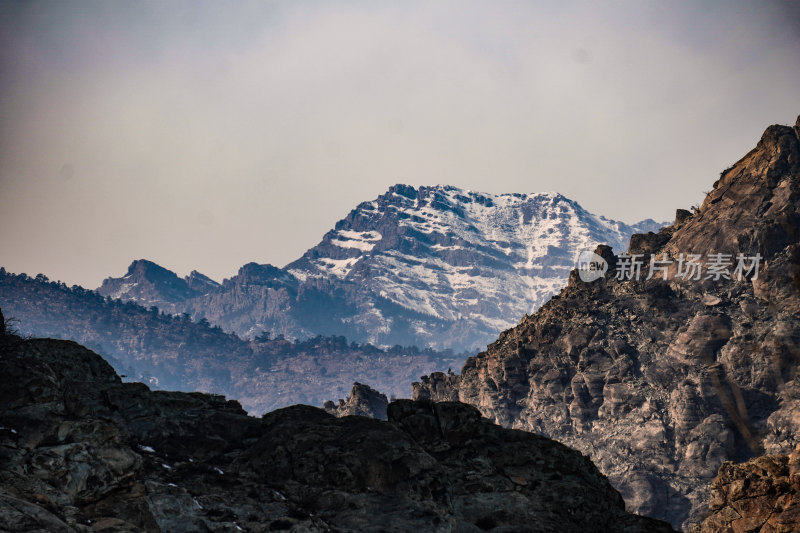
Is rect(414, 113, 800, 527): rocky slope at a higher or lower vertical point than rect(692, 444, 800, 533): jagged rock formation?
higher

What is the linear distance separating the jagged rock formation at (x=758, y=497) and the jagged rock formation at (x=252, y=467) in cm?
2497

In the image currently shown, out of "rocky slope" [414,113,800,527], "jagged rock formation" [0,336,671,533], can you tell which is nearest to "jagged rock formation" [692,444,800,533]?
"jagged rock formation" [0,336,671,533]

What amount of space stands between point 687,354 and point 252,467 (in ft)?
451

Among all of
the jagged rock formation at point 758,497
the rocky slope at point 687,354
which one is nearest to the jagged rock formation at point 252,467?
the jagged rock formation at point 758,497

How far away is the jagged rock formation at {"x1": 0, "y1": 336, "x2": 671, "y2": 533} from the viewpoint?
30.2 m

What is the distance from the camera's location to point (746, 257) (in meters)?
159

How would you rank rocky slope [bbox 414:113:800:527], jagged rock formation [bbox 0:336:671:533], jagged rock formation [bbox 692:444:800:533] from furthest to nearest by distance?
rocky slope [bbox 414:113:800:527], jagged rock formation [bbox 692:444:800:533], jagged rock formation [bbox 0:336:671:533]

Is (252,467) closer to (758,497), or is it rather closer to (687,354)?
(758,497)

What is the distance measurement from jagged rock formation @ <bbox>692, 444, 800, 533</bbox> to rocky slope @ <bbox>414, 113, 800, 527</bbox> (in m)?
74.6

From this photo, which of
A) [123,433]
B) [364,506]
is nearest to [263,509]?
[364,506]

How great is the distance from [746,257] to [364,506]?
472 feet

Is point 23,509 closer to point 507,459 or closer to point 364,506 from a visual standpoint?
point 364,506

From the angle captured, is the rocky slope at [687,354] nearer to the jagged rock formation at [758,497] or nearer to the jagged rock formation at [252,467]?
the jagged rock formation at [758,497]

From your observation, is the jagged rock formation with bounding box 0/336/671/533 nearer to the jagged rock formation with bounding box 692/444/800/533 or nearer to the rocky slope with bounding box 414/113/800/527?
the jagged rock formation with bounding box 692/444/800/533
